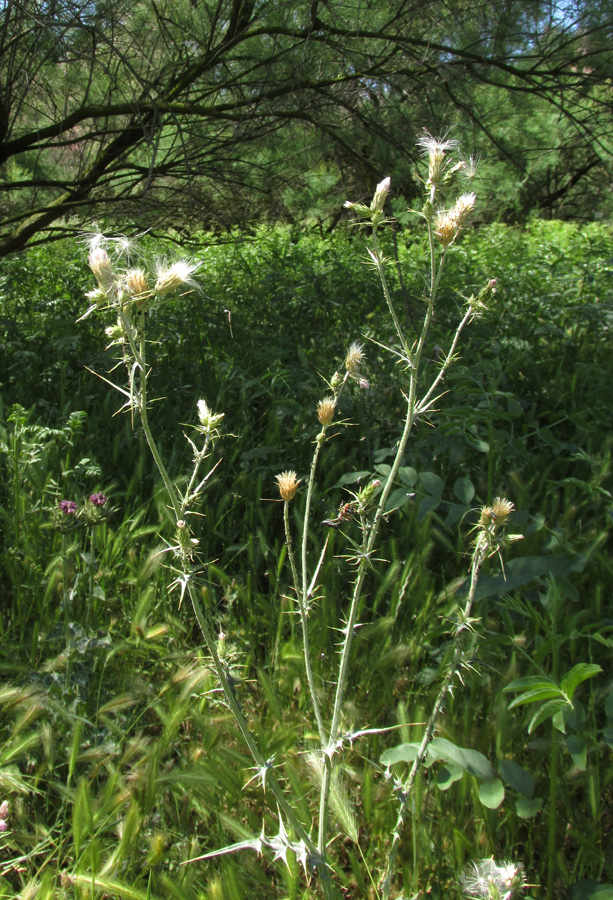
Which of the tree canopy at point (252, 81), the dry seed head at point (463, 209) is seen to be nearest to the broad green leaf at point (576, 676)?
the dry seed head at point (463, 209)

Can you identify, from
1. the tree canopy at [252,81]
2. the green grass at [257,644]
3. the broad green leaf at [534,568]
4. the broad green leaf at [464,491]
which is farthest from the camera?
the tree canopy at [252,81]

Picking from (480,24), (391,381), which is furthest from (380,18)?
(391,381)

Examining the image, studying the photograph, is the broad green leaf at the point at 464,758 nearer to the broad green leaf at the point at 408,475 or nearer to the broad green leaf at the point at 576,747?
the broad green leaf at the point at 576,747

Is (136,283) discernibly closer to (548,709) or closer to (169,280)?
(169,280)

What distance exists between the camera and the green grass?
124 centimetres

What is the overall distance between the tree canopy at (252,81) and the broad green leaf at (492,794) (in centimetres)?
264

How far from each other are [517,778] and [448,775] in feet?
0.35

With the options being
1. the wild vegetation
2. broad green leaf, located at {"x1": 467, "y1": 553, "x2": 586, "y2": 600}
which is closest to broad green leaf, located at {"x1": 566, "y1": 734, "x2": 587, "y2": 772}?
the wild vegetation

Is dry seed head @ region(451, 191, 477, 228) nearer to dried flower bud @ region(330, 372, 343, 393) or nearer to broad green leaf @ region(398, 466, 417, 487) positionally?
dried flower bud @ region(330, 372, 343, 393)

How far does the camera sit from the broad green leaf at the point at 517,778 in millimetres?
1113

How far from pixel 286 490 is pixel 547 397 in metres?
2.50

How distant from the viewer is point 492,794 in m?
1.08

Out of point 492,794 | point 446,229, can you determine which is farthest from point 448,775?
point 446,229

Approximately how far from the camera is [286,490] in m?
0.95
